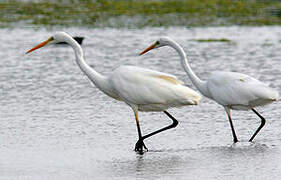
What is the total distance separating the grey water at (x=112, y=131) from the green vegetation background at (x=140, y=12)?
10285mm

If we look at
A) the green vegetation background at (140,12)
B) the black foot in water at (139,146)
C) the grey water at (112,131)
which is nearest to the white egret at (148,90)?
the black foot in water at (139,146)

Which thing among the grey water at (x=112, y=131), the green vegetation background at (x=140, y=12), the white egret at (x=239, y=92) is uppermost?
the white egret at (x=239, y=92)

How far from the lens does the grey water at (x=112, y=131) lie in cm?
821

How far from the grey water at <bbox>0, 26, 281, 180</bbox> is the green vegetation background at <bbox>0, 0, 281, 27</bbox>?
33.7ft

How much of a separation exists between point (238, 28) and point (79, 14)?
887 cm

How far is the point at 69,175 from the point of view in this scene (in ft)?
26.1

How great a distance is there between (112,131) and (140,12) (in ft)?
78.8

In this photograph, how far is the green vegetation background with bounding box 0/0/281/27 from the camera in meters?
31.2

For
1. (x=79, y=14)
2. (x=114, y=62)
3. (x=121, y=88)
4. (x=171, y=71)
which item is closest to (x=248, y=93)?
(x=121, y=88)

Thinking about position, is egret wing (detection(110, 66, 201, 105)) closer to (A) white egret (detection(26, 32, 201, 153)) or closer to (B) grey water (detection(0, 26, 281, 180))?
(A) white egret (detection(26, 32, 201, 153))

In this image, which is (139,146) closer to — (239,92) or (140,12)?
(239,92)

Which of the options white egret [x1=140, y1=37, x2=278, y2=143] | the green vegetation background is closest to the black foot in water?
white egret [x1=140, y1=37, x2=278, y2=143]

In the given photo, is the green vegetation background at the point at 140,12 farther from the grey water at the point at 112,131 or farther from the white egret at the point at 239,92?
the white egret at the point at 239,92

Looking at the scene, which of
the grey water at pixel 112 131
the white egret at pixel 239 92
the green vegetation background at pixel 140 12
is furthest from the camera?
the green vegetation background at pixel 140 12
